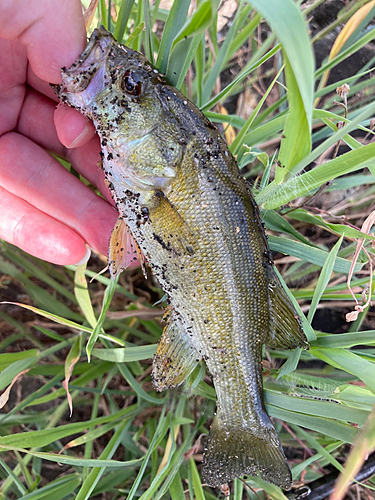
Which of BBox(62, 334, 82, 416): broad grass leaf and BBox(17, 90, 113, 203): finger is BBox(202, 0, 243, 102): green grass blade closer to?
BBox(17, 90, 113, 203): finger

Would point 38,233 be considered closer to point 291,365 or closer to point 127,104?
point 127,104

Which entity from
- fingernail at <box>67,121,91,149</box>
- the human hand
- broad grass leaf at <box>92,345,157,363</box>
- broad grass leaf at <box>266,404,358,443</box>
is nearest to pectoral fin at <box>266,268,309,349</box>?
broad grass leaf at <box>266,404,358,443</box>

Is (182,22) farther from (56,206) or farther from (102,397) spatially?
(102,397)

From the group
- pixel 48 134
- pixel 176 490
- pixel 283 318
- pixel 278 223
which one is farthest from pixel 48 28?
Result: pixel 176 490

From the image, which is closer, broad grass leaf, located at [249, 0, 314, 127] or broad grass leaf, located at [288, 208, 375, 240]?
broad grass leaf, located at [249, 0, 314, 127]

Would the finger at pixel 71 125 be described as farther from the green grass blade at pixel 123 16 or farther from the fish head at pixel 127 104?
the green grass blade at pixel 123 16

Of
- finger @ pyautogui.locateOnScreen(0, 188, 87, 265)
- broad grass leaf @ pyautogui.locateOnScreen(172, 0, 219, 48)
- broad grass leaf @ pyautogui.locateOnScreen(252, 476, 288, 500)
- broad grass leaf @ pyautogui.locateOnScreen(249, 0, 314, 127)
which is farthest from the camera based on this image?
finger @ pyautogui.locateOnScreen(0, 188, 87, 265)

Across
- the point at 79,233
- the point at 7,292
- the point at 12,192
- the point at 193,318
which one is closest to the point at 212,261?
the point at 193,318

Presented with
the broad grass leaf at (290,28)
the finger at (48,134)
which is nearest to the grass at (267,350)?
the broad grass leaf at (290,28)
